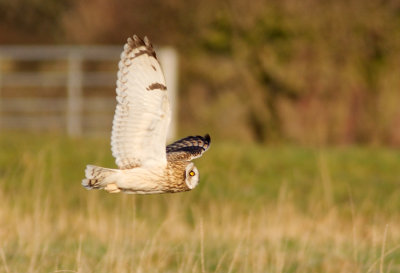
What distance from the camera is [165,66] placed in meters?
18.7

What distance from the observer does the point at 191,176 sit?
3.82m

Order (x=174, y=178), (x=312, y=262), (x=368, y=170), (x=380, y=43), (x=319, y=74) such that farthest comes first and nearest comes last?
1. (x=319, y=74)
2. (x=380, y=43)
3. (x=368, y=170)
4. (x=312, y=262)
5. (x=174, y=178)

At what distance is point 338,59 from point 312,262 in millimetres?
11700

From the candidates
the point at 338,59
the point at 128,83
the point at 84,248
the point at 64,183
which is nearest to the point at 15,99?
the point at 338,59

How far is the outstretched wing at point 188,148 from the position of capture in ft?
14.0

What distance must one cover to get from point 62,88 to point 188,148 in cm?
2375

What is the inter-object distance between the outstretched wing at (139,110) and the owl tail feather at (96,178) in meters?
0.07

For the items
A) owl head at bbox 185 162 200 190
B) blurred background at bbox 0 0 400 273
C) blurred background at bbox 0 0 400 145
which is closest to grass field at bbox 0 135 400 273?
blurred background at bbox 0 0 400 273

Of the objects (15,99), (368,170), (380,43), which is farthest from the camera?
(15,99)

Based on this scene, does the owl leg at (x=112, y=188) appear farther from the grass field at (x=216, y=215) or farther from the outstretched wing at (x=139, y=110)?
the grass field at (x=216, y=215)

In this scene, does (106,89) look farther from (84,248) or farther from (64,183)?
(84,248)

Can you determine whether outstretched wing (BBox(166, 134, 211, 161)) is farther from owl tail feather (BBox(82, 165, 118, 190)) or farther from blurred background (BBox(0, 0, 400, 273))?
blurred background (BBox(0, 0, 400, 273))

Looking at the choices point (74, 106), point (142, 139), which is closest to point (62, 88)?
point (74, 106)

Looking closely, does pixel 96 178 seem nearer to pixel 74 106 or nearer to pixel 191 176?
pixel 191 176
